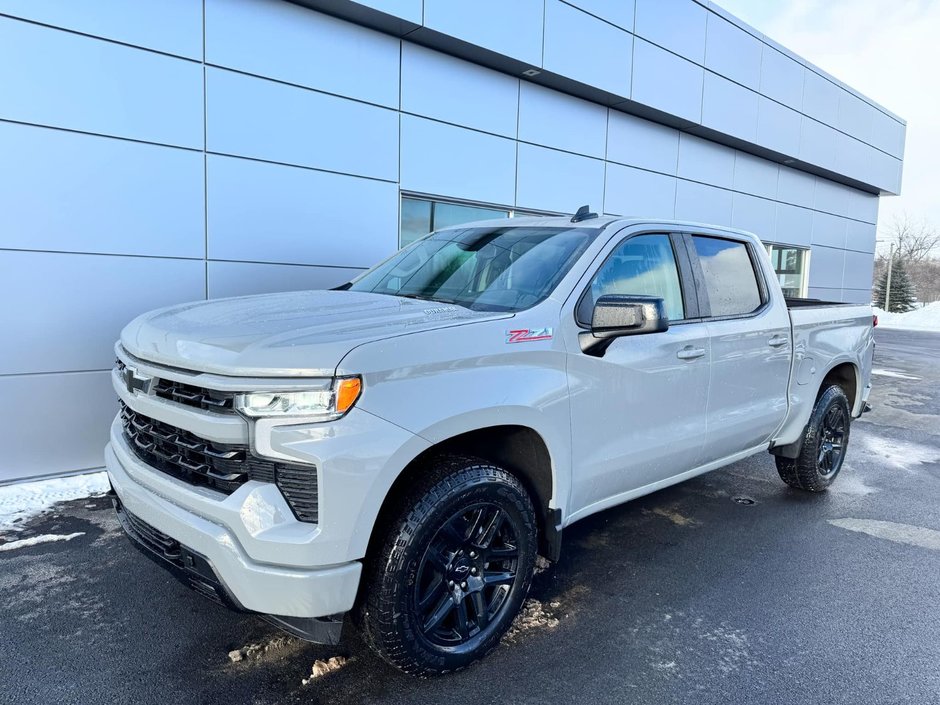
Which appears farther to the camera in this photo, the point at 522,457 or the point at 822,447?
the point at 822,447

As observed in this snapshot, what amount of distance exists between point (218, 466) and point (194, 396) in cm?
28

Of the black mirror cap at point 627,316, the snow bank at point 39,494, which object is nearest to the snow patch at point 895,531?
the black mirror cap at point 627,316

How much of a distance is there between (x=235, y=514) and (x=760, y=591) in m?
2.82

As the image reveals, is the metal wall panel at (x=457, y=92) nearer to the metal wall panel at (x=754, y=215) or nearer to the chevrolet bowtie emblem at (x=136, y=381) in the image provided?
the chevrolet bowtie emblem at (x=136, y=381)

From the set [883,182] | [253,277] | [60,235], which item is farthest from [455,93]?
[883,182]

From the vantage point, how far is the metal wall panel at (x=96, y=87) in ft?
16.7

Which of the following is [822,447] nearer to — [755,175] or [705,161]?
[705,161]

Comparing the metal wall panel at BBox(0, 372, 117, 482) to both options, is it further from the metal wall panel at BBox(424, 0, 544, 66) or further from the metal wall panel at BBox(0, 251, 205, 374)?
the metal wall panel at BBox(424, 0, 544, 66)

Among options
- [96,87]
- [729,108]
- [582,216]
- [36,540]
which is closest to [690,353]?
[582,216]

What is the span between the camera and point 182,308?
10.2 ft

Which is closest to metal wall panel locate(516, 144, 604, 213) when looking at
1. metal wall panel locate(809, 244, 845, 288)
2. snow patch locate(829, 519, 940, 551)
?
snow patch locate(829, 519, 940, 551)

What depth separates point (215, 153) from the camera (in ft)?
20.3

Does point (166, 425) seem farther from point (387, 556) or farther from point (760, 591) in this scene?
point (760, 591)

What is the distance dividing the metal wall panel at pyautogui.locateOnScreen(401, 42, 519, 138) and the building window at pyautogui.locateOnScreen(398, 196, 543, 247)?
3.35ft
